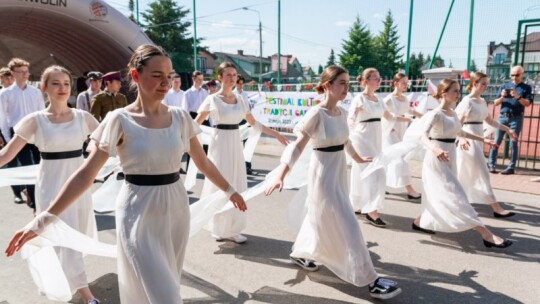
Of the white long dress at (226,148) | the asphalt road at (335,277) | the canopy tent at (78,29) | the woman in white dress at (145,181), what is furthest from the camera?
the canopy tent at (78,29)

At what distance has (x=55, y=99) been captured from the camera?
3.77 m

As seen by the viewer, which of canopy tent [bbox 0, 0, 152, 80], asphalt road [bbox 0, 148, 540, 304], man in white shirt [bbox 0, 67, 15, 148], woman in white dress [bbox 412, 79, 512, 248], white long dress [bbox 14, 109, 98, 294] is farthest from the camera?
canopy tent [bbox 0, 0, 152, 80]

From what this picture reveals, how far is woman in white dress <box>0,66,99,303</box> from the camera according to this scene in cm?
364

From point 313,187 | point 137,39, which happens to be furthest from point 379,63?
point 313,187

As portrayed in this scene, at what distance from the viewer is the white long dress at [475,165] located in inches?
232

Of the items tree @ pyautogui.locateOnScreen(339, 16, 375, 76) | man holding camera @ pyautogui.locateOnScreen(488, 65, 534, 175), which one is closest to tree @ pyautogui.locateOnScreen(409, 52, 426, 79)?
man holding camera @ pyautogui.locateOnScreen(488, 65, 534, 175)

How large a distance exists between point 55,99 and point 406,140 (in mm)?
3985

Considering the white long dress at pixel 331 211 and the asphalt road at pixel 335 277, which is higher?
the white long dress at pixel 331 211

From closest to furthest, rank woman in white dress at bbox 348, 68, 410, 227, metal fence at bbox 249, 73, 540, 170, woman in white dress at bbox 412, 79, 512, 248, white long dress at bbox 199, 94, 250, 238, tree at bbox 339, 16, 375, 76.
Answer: woman in white dress at bbox 412, 79, 512, 248 → white long dress at bbox 199, 94, 250, 238 → woman in white dress at bbox 348, 68, 410, 227 → metal fence at bbox 249, 73, 540, 170 → tree at bbox 339, 16, 375, 76

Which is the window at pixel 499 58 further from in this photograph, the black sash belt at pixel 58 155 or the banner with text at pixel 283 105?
the black sash belt at pixel 58 155

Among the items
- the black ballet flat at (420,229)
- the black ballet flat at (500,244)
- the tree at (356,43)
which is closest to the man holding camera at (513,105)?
the black ballet flat at (420,229)

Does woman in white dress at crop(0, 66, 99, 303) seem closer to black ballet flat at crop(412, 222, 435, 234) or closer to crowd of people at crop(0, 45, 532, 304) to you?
crowd of people at crop(0, 45, 532, 304)

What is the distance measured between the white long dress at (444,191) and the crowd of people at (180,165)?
0.01 m

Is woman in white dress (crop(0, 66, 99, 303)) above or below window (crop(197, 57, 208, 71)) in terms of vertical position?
below
